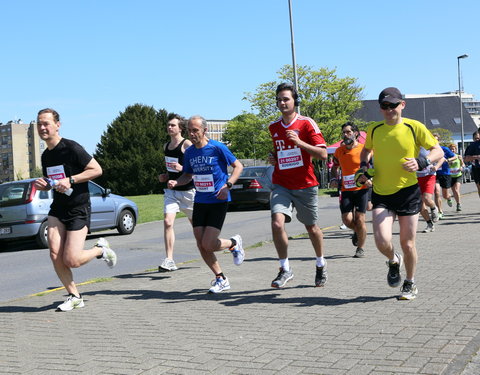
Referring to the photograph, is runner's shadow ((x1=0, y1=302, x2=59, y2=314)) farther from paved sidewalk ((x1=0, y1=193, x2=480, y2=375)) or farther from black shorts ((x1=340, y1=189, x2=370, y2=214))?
black shorts ((x1=340, y1=189, x2=370, y2=214))

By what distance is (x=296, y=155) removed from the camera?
7070 mm

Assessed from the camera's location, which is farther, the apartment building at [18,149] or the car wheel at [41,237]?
the apartment building at [18,149]

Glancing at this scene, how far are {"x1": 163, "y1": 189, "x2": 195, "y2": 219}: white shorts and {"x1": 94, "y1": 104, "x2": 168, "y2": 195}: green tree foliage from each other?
5163cm

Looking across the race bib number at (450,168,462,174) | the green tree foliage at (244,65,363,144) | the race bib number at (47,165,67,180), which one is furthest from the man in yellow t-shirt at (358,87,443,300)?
the green tree foliage at (244,65,363,144)

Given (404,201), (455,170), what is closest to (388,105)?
(404,201)

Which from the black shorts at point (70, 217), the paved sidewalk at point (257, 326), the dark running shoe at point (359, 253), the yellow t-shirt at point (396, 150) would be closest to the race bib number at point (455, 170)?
the dark running shoe at point (359, 253)

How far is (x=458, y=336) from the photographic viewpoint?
487 cm

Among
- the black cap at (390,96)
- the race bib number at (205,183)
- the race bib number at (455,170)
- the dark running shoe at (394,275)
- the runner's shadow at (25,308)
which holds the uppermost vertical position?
the black cap at (390,96)

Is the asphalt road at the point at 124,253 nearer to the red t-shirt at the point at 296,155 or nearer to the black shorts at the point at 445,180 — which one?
the black shorts at the point at 445,180

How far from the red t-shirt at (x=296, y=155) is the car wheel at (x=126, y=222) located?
945 cm

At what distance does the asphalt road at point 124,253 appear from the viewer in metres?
9.39

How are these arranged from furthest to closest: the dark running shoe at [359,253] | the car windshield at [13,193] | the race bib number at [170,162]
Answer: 1. the car windshield at [13,193]
2. the dark running shoe at [359,253]
3. the race bib number at [170,162]

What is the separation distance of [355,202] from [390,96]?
3.73 metres

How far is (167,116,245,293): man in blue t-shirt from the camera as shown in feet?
23.7
